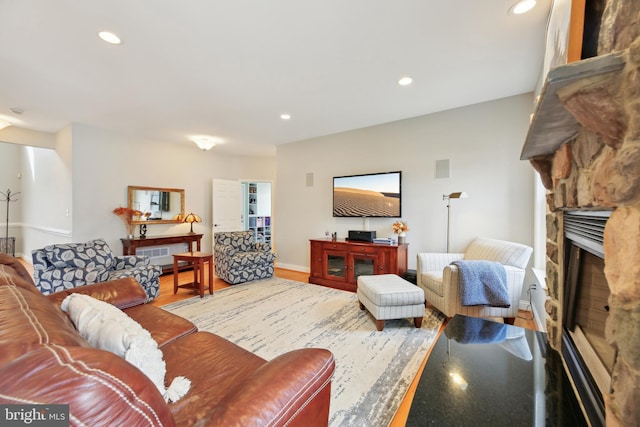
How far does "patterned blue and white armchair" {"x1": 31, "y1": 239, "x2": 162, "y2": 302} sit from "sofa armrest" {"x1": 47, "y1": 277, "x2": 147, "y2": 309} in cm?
140

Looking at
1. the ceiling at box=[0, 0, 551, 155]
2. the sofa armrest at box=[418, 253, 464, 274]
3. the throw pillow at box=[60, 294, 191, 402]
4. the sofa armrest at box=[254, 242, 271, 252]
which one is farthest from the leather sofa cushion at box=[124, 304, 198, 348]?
the sofa armrest at box=[254, 242, 271, 252]

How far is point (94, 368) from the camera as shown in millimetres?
537

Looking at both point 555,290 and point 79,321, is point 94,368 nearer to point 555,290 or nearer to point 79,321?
point 79,321

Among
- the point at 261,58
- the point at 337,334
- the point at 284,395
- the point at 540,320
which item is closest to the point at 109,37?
the point at 261,58

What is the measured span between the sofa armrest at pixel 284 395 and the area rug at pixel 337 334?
68 centimetres

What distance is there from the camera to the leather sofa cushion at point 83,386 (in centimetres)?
47

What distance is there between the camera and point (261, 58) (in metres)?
2.35

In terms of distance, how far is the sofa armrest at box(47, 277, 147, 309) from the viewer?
178 centimetres

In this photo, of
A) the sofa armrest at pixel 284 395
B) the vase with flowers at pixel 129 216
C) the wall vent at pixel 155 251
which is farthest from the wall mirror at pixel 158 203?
the sofa armrest at pixel 284 395

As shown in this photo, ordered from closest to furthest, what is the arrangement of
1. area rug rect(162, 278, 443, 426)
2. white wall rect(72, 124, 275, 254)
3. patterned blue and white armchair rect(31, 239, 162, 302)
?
area rug rect(162, 278, 443, 426) → patterned blue and white armchair rect(31, 239, 162, 302) → white wall rect(72, 124, 275, 254)

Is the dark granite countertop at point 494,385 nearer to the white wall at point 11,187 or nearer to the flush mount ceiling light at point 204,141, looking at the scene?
the flush mount ceiling light at point 204,141

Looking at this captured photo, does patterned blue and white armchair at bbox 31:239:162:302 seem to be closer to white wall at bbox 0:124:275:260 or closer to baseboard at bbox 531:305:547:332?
white wall at bbox 0:124:275:260

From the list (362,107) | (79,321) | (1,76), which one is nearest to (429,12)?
(362,107)

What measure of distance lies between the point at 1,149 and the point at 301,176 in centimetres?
727
